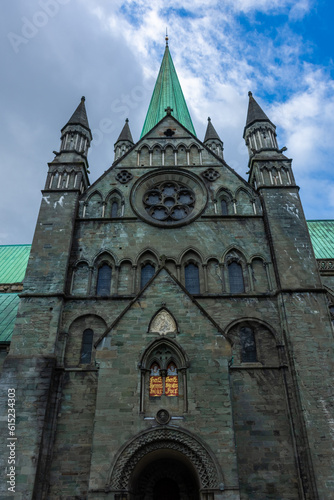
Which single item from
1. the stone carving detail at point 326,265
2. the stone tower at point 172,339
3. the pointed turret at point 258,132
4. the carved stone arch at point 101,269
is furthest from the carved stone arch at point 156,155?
the stone carving detail at point 326,265

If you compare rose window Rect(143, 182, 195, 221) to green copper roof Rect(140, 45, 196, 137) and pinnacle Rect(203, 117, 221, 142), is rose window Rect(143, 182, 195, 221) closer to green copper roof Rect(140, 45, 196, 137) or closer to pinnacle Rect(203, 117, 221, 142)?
green copper roof Rect(140, 45, 196, 137)

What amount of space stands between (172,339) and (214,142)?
76.5ft

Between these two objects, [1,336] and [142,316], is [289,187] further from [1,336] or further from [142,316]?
[1,336]

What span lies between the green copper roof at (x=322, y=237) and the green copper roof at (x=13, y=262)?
20606 millimetres

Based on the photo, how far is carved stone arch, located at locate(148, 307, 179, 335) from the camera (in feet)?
41.8

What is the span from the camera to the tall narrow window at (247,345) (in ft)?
48.1

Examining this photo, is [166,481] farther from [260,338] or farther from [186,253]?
[186,253]

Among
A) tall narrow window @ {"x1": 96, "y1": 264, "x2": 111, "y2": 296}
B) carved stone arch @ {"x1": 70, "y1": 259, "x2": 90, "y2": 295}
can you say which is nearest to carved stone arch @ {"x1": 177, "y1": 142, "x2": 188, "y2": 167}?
tall narrow window @ {"x1": 96, "y1": 264, "x2": 111, "y2": 296}

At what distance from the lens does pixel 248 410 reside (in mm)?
13461

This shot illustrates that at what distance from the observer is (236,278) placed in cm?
1647

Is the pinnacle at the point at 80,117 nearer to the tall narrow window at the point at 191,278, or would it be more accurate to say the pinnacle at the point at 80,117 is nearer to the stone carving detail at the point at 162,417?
the tall narrow window at the point at 191,278

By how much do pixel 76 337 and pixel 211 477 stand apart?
721 cm

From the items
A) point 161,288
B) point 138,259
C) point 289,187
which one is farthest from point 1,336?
point 289,187

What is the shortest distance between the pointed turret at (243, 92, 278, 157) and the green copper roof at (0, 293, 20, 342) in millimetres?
15606
